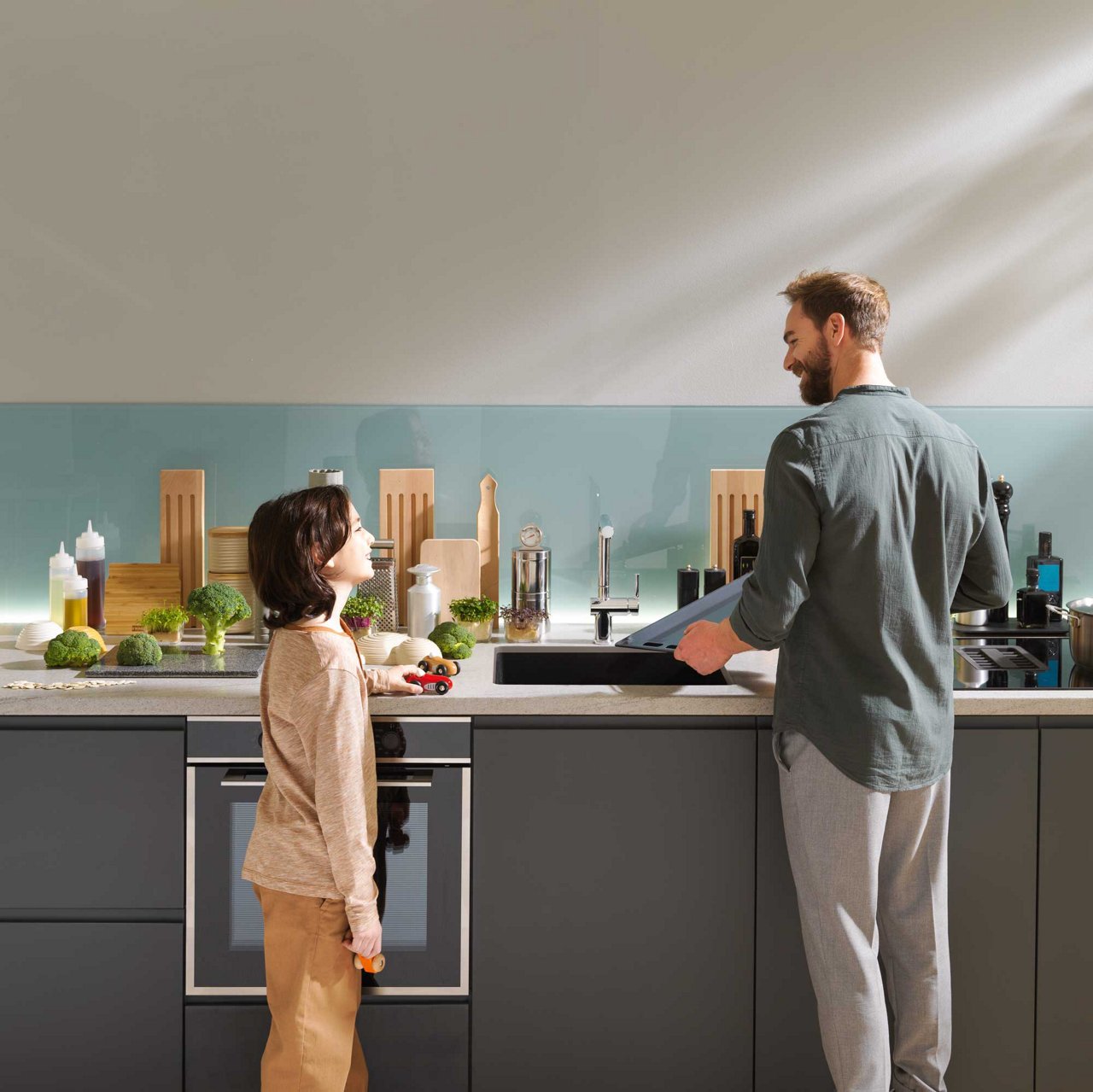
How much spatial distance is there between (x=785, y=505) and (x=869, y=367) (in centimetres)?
32

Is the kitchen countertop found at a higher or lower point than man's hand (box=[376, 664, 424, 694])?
lower

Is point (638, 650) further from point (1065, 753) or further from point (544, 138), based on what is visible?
point (544, 138)

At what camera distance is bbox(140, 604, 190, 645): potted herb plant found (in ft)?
8.05

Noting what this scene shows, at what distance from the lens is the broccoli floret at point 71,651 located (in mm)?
2217

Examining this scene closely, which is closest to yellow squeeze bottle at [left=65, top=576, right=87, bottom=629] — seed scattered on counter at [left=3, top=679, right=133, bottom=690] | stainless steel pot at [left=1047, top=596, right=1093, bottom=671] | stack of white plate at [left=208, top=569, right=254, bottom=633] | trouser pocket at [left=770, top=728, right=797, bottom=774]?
stack of white plate at [left=208, top=569, right=254, bottom=633]

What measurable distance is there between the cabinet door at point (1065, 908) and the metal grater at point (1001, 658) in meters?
0.25

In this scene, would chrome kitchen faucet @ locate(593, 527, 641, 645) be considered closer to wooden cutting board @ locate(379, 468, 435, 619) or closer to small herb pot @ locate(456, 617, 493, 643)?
small herb pot @ locate(456, 617, 493, 643)

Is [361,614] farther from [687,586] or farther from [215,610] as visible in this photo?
[687,586]

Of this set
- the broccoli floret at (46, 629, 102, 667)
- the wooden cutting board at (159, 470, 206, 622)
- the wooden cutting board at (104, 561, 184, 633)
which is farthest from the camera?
the wooden cutting board at (159, 470, 206, 622)

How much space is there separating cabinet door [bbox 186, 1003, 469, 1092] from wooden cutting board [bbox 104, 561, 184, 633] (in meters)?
0.95

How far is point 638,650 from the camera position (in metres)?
2.57

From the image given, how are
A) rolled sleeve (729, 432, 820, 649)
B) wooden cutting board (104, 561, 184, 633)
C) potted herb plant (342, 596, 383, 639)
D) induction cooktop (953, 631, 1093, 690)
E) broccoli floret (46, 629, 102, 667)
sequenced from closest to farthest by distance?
rolled sleeve (729, 432, 820, 649) → induction cooktop (953, 631, 1093, 690) → broccoli floret (46, 629, 102, 667) → potted herb plant (342, 596, 383, 639) → wooden cutting board (104, 561, 184, 633)

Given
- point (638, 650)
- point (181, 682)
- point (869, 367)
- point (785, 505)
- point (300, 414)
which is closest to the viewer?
point (785, 505)

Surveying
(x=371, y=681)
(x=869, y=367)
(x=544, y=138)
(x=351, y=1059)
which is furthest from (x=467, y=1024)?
(x=544, y=138)
